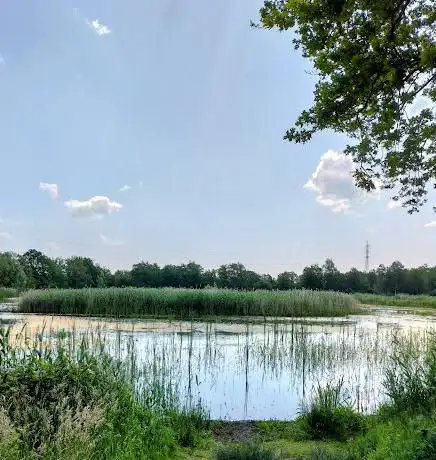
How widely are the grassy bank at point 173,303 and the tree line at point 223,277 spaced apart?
1816 inches

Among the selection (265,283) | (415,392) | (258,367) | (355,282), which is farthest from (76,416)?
(355,282)

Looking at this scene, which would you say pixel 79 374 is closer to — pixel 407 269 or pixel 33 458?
pixel 33 458

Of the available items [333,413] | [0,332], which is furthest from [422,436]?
[0,332]

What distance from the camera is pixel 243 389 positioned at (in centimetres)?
924

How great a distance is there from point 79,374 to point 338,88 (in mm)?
3722

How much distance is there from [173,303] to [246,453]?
1997 centimetres

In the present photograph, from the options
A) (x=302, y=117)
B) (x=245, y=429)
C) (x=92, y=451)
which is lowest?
(x=245, y=429)

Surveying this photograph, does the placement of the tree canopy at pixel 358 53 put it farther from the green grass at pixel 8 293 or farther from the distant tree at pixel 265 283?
the distant tree at pixel 265 283

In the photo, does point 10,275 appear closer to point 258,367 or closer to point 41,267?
point 41,267

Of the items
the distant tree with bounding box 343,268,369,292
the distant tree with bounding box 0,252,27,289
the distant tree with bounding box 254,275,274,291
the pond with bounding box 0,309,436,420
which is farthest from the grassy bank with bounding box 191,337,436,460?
the distant tree with bounding box 343,268,369,292

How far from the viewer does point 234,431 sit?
6734mm

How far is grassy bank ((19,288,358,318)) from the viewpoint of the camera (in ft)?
78.2

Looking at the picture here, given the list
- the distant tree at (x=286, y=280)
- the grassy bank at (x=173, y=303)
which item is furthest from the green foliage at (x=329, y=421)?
the distant tree at (x=286, y=280)

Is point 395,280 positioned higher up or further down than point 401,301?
higher up
